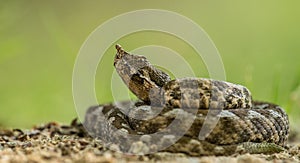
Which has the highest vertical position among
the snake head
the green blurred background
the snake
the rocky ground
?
the green blurred background

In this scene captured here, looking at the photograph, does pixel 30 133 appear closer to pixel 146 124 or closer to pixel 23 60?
pixel 146 124

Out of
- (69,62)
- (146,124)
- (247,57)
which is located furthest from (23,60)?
(146,124)

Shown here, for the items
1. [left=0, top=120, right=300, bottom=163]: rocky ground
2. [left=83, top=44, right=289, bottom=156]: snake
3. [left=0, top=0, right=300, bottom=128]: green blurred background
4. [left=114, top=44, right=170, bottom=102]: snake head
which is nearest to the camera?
[left=0, top=120, right=300, bottom=163]: rocky ground

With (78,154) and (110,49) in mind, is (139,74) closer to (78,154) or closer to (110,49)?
(78,154)

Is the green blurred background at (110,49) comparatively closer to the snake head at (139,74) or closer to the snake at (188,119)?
the snake at (188,119)

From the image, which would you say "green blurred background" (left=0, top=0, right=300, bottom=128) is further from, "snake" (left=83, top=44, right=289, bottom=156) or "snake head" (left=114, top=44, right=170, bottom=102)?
"snake head" (left=114, top=44, right=170, bottom=102)

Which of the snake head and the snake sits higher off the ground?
the snake head

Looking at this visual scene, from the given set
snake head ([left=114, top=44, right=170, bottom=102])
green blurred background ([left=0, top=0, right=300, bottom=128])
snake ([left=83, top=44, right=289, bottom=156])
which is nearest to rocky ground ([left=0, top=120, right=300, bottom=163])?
snake ([left=83, top=44, right=289, bottom=156])

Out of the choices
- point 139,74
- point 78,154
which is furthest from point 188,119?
point 78,154
